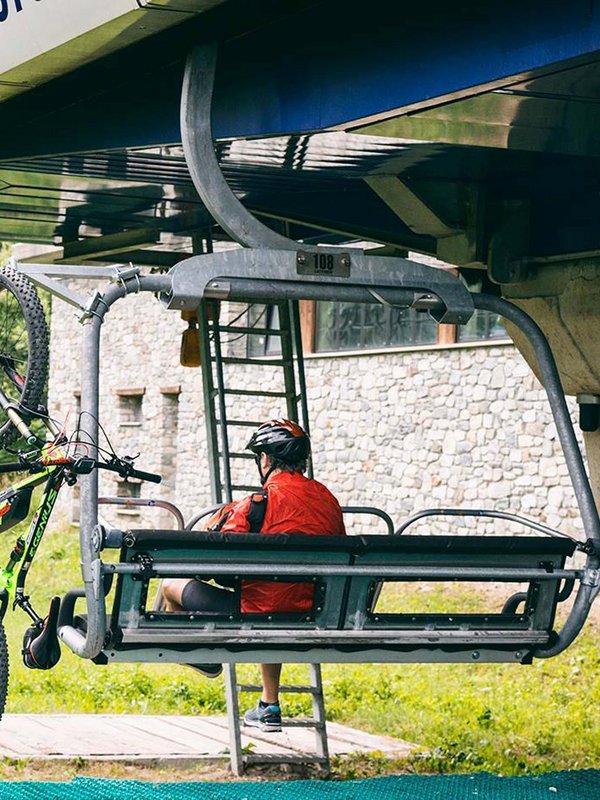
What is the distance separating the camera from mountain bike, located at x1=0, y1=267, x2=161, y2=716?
5.69 metres

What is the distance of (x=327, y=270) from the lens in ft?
17.8

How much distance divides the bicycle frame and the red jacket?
73 cm

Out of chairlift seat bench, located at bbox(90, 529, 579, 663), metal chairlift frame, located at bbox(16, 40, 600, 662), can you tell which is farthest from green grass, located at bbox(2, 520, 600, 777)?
metal chairlift frame, located at bbox(16, 40, 600, 662)

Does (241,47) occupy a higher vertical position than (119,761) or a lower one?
Answer: higher

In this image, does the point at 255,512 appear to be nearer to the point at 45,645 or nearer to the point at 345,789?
the point at 45,645

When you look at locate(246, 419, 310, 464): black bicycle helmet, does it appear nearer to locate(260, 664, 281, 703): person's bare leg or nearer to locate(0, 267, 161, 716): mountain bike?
locate(0, 267, 161, 716): mountain bike

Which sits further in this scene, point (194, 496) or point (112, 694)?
point (194, 496)

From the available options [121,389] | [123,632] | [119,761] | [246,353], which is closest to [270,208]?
[119,761]

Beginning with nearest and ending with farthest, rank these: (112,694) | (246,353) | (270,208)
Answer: (270,208)
(112,694)
(246,353)

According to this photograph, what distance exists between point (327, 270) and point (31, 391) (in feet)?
4.90

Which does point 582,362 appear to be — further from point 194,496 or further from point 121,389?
point 121,389

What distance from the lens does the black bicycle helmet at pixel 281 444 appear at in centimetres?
655

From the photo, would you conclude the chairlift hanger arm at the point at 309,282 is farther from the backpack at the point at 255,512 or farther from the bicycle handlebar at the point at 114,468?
the backpack at the point at 255,512

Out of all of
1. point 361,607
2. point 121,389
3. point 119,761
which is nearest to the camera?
point 361,607
